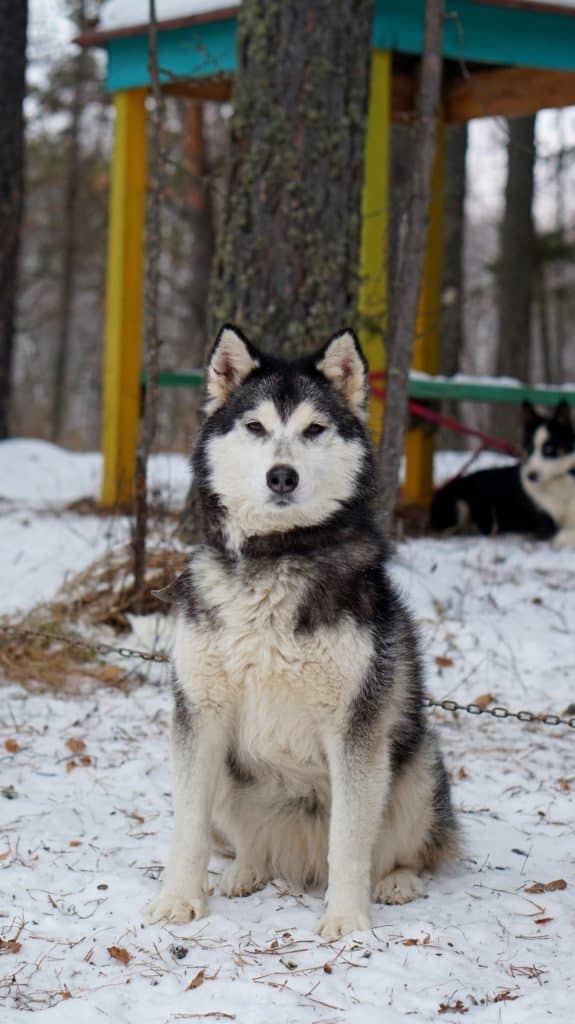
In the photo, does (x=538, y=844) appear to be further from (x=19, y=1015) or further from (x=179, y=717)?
(x=19, y=1015)

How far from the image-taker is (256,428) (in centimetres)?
354

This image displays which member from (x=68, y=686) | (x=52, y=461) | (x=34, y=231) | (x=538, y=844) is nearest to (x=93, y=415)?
(x=34, y=231)

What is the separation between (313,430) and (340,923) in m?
1.44

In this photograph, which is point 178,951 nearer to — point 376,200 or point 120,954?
point 120,954

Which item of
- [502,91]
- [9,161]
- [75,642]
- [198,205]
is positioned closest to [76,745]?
[75,642]

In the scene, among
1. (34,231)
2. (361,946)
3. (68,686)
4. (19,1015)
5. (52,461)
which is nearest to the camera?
(19,1015)

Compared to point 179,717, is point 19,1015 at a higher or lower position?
lower

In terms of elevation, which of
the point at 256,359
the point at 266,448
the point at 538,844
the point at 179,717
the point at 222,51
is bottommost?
the point at 538,844

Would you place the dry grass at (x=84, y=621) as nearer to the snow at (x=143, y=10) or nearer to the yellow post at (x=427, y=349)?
the yellow post at (x=427, y=349)

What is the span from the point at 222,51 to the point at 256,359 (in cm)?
565

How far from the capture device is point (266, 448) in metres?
3.46

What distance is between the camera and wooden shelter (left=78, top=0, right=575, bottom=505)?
8.26 m

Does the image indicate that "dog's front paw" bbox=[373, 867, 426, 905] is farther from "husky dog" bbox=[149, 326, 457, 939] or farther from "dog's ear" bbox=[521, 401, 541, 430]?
"dog's ear" bbox=[521, 401, 541, 430]

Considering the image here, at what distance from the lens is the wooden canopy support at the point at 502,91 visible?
8906mm
